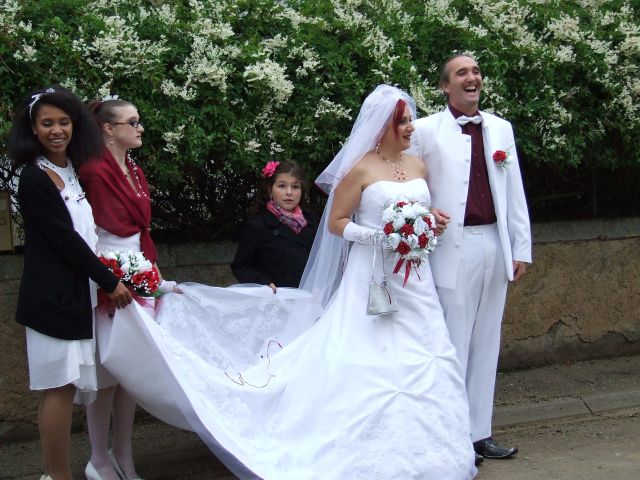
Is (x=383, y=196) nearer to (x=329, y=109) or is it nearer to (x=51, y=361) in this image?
(x=329, y=109)

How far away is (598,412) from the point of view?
7441 mm

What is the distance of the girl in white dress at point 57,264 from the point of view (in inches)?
198

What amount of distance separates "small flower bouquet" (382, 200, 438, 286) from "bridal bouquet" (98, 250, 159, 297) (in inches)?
52.0

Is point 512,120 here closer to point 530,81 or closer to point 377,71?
point 530,81

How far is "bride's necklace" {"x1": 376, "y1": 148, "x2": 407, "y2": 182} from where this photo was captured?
5.90 m

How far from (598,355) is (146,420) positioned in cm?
392

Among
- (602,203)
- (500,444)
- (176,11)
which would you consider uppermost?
(176,11)

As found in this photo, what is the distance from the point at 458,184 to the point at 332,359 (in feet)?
4.36

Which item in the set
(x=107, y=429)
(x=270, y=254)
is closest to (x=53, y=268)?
(x=107, y=429)

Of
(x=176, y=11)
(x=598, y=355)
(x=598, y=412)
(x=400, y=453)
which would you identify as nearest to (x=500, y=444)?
(x=598, y=412)

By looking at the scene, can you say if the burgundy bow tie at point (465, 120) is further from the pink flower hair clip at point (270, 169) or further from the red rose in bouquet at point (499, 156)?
the pink flower hair clip at point (270, 169)

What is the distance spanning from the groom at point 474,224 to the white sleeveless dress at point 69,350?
2.10 m

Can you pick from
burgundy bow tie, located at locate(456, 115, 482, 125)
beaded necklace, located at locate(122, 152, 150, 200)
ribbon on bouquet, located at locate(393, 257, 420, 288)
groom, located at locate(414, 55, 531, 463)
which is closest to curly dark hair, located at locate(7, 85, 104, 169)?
beaded necklace, located at locate(122, 152, 150, 200)

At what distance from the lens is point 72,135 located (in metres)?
5.26
